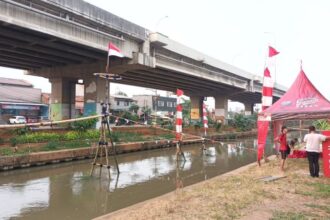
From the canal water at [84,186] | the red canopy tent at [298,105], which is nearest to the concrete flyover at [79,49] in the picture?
the canal water at [84,186]

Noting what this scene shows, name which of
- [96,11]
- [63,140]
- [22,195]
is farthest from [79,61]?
[22,195]

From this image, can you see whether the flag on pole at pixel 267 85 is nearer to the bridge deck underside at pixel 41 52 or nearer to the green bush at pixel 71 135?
the bridge deck underside at pixel 41 52

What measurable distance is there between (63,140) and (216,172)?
9.42 metres

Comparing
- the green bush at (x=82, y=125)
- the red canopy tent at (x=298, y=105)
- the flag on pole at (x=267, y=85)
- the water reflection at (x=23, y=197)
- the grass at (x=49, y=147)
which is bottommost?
the water reflection at (x=23, y=197)

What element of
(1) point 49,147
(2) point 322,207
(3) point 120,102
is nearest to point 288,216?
(2) point 322,207

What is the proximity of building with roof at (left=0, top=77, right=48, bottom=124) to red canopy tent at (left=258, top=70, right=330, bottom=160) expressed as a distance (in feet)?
107

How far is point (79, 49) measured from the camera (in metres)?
23.0

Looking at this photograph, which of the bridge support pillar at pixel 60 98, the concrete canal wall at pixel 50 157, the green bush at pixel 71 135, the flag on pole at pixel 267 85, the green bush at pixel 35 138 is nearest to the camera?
the flag on pole at pixel 267 85

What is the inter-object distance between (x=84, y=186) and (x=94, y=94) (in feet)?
53.7

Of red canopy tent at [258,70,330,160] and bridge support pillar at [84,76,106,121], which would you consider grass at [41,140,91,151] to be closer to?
bridge support pillar at [84,76,106,121]

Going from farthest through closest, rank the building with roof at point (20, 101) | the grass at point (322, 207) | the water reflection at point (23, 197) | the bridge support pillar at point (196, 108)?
the bridge support pillar at point (196, 108), the building with roof at point (20, 101), the water reflection at point (23, 197), the grass at point (322, 207)

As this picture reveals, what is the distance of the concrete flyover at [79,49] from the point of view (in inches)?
712

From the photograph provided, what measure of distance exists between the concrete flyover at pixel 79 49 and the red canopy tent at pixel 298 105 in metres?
12.0

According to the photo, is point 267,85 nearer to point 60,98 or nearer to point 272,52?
point 272,52
